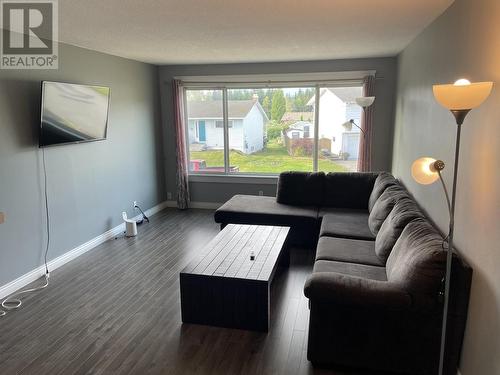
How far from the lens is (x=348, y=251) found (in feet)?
10.8

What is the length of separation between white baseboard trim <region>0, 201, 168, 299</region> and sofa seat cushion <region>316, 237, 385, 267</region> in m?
2.90

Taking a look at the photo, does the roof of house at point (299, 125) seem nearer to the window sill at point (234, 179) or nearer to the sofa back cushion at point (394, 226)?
the window sill at point (234, 179)

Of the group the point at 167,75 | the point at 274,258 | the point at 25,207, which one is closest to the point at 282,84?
the point at 167,75

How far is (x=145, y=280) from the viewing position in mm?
3799

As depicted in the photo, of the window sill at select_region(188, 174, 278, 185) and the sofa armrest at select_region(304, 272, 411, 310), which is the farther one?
the window sill at select_region(188, 174, 278, 185)

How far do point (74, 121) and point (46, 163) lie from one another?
554 millimetres

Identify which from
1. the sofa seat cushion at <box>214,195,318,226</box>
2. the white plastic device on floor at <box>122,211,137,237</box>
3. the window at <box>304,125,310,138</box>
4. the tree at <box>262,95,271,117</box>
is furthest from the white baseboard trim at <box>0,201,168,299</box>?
the window at <box>304,125,310,138</box>

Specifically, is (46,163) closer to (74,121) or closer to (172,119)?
(74,121)

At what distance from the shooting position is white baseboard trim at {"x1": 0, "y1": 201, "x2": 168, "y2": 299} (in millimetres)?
3549

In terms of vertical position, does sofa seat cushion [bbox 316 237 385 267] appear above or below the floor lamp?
below

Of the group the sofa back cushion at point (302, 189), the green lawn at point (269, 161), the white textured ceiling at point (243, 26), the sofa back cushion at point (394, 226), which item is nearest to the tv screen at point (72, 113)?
the white textured ceiling at point (243, 26)

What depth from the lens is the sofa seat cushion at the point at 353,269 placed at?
2.82m

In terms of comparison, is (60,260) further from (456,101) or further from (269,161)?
(456,101)

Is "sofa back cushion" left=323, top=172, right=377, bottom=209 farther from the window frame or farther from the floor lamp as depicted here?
the floor lamp
